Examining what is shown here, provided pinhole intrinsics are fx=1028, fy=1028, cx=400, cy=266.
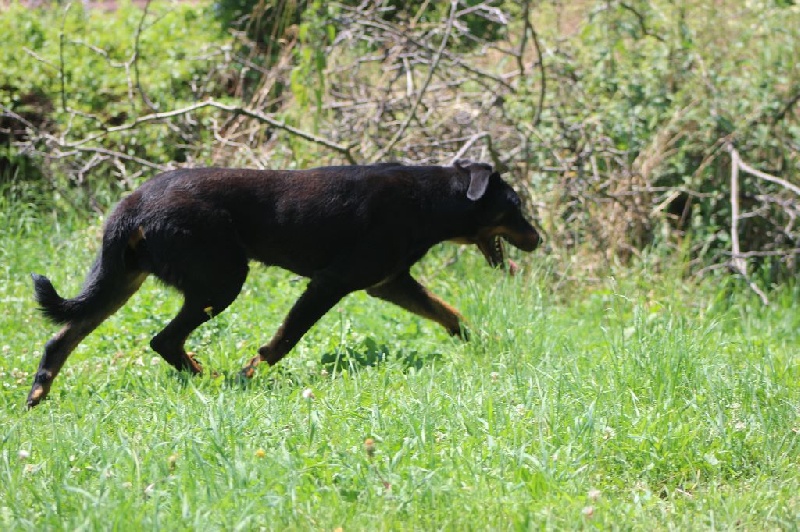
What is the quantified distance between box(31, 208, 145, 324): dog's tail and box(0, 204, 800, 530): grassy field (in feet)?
1.33

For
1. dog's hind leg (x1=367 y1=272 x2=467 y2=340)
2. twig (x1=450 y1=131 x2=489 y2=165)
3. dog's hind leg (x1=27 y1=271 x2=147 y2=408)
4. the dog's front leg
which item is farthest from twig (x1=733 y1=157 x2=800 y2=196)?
dog's hind leg (x1=27 y1=271 x2=147 y2=408)

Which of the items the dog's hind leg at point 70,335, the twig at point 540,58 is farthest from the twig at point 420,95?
the dog's hind leg at point 70,335

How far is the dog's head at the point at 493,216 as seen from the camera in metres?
6.46

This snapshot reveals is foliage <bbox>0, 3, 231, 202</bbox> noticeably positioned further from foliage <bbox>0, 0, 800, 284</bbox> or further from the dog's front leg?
the dog's front leg

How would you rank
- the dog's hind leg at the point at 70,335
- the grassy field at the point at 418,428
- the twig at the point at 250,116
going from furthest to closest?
the twig at the point at 250,116 → the dog's hind leg at the point at 70,335 → the grassy field at the point at 418,428

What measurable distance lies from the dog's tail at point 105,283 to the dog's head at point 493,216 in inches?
80.5

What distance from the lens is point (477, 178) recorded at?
633cm

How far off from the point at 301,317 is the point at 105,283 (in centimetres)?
113

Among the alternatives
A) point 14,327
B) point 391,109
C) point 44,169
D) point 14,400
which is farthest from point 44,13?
point 14,400

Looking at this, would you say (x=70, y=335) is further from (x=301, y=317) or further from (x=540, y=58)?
(x=540, y=58)

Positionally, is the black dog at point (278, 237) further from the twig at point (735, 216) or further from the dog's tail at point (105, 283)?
the twig at point (735, 216)

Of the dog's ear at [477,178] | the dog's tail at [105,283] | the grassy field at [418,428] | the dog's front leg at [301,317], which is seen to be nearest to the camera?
the grassy field at [418,428]

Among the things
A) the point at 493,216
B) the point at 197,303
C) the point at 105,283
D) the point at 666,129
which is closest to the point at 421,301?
the point at 493,216

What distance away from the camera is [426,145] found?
30.7 feet
